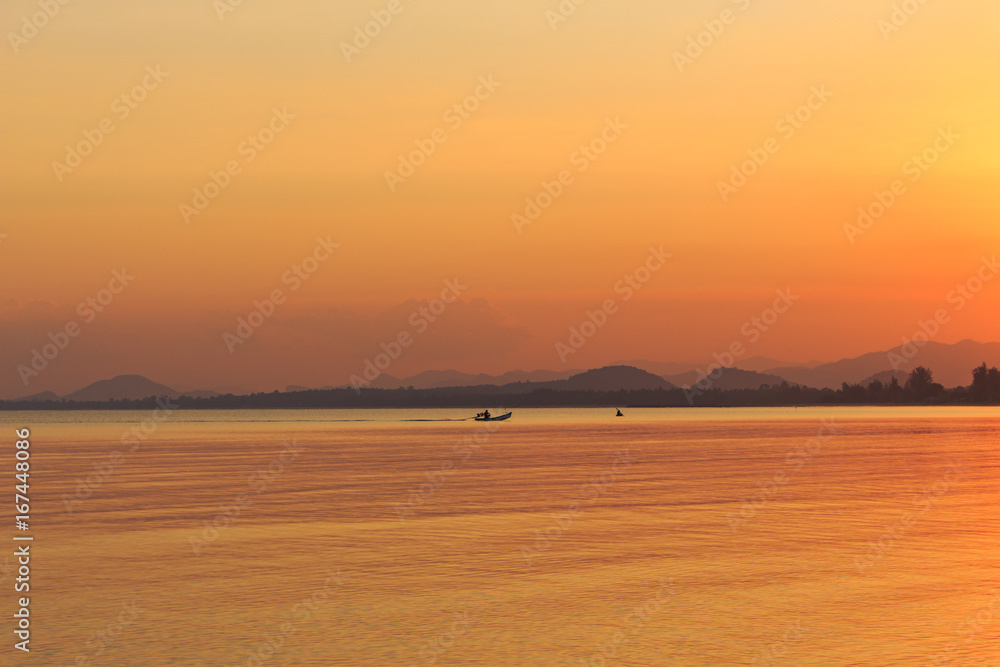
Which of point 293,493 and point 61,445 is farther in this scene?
point 61,445

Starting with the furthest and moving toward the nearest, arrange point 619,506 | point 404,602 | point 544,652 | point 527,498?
1. point 527,498
2. point 619,506
3. point 404,602
4. point 544,652

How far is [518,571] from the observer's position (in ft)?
97.5

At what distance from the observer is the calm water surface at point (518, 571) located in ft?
71.2

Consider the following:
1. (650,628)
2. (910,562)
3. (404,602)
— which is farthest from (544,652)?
(910,562)

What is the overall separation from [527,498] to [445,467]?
23.3m

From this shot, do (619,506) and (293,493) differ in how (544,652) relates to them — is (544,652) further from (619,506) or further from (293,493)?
(293,493)

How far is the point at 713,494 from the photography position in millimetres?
50656

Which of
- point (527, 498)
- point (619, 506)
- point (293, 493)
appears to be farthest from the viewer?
point (293, 493)

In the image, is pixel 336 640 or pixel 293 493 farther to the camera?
pixel 293 493

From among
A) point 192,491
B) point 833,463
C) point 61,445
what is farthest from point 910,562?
point 61,445

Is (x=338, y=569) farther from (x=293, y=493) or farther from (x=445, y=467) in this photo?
(x=445, y=467)

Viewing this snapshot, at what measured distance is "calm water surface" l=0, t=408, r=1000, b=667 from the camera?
854 inches

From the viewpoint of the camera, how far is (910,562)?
30953 millimetres

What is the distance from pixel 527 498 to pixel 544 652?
28.6 m
